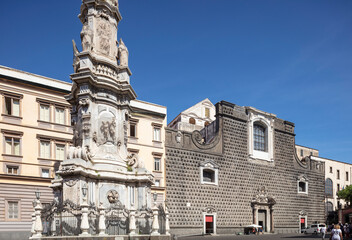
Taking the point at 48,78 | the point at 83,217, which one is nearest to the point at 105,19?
the point at 83,217

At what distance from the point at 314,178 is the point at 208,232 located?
1880 cm

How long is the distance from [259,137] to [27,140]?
24549mm

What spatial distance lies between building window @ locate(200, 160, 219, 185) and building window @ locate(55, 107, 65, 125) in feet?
43.8

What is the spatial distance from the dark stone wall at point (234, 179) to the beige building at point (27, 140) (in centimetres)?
998

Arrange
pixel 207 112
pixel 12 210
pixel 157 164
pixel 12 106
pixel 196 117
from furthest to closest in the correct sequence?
pixel 207 112, pixel 196 117, pixel 157 164, pixel 12 106, pixel 12 210

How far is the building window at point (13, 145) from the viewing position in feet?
78.8

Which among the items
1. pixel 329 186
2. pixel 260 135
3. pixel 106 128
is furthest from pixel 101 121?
pixel 329 186

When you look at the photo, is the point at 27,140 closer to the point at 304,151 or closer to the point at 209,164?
the point at 209,164

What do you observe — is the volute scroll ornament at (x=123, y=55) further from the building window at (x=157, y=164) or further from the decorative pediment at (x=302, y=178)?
the decorative pediment at (x=302, y=178)

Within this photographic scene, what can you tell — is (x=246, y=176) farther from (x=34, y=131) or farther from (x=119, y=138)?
(x=119, y=138)

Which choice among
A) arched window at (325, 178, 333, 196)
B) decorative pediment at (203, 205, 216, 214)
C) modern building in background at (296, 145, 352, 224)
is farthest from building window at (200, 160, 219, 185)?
arched window at (325, 178, 333, 196)

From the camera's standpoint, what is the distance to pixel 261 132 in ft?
131

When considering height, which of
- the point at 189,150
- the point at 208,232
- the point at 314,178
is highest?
the point at 189,150

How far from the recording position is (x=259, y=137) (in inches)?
1560
